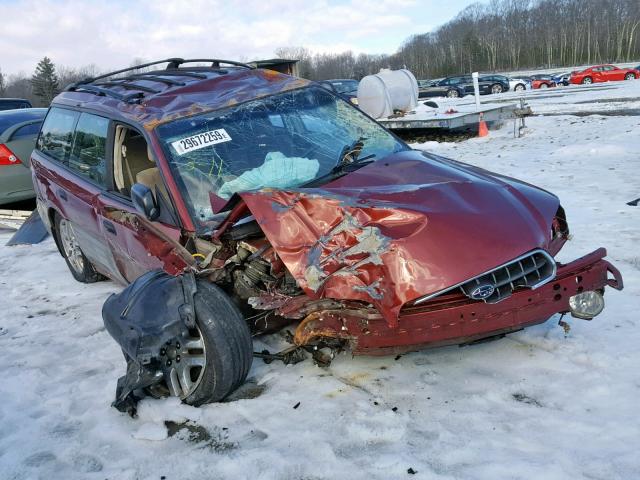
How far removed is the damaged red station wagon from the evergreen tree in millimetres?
66612

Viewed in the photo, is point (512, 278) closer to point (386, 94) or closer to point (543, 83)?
point (386, 94)

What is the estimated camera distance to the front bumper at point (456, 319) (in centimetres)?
270

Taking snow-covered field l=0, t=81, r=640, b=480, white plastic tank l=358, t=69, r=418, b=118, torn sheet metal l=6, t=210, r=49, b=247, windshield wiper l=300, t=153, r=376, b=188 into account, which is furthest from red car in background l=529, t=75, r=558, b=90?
windshield wiper l=300, t=153, r=376, b=188

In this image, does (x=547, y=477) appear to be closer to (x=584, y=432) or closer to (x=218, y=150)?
(x=584, y=432)

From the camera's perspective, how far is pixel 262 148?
377cm

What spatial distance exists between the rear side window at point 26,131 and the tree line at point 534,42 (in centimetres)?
5709

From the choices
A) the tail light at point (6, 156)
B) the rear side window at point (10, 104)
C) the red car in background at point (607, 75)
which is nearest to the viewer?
the tail light at point (6, 156)

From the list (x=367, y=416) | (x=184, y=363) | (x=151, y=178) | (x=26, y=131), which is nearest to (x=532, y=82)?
(x=26, y=131)

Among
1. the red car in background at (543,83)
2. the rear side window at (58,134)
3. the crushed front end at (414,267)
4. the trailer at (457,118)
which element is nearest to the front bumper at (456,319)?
the crushed front end at (414,267)

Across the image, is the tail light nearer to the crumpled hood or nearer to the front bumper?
the crumpled hood

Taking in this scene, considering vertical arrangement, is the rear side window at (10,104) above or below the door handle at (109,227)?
above

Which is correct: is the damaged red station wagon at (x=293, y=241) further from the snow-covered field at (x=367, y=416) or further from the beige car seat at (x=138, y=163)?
the snow-covered field at (x=367, y=416)

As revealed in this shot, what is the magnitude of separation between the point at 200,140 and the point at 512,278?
213 cm

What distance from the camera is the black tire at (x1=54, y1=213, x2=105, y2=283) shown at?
5.44 metres
